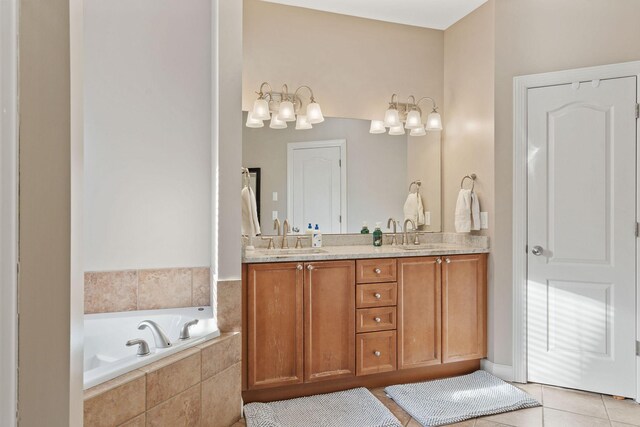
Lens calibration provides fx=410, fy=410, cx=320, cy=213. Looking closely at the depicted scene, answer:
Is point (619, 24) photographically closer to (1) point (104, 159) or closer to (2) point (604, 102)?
(2) point (604, 102)

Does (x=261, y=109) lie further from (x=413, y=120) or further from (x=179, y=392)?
(x=179, y=392)

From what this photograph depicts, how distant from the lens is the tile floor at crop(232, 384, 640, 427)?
2322 mm

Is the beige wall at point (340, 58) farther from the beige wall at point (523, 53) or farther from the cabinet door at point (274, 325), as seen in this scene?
the cabinet door at point (274, 325)

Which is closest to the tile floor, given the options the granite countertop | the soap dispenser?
the granite countertop

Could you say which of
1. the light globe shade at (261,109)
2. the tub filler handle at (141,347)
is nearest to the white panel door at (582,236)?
the light globe shade at (261,109)

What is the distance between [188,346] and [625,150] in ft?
9.32

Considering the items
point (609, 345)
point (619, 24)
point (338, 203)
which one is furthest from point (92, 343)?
point (619, 24)

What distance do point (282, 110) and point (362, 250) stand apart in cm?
118

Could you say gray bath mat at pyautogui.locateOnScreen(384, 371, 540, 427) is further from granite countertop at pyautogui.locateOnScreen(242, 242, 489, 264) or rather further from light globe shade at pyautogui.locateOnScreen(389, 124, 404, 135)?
light globe shade at pyautogui.locateOnScreen(389, 124, 404, 135)

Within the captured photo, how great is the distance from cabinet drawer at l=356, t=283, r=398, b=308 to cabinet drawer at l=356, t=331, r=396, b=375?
0.20m

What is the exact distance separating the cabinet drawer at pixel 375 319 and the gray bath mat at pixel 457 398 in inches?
16.6

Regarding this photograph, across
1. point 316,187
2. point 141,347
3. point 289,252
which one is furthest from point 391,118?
point 141,347

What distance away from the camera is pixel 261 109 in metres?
2.93

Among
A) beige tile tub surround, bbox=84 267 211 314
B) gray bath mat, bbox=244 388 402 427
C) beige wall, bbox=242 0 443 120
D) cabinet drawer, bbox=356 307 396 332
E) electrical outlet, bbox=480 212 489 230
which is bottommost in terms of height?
gray bath mat, bbox=244 388 402 427
